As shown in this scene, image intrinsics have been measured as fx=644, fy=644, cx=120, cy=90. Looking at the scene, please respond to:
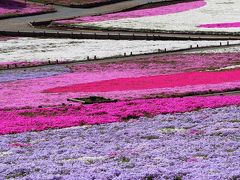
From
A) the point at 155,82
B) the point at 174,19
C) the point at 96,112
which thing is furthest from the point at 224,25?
the point at 96,112

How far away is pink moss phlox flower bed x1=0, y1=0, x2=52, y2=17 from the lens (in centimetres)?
10344

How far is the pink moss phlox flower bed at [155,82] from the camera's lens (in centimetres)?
3944

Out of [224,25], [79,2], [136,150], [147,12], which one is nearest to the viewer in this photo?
[136,150]

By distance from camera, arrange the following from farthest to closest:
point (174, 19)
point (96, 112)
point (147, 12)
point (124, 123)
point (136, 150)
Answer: point (147, 12) → point (174, 19) → point (96, 112) → point (124, 123) → point (136, 150)

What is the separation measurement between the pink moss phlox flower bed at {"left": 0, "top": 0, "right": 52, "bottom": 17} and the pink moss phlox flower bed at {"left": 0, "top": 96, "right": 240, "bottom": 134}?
236 ft

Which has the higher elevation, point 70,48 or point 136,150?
point 136,150

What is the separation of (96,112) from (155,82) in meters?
12.2

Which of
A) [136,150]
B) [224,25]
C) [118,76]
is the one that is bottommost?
[118,76]

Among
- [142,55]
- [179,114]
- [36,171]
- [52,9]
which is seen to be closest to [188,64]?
[142,55]

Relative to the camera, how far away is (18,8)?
108 meters

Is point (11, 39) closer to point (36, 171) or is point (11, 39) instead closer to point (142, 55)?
point (142, 55)

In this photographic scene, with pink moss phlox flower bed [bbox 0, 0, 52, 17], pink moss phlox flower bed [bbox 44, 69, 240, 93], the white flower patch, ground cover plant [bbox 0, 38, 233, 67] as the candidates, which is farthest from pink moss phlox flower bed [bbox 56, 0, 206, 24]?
pink moss phlox flower bed [bbox 44, 69, 240, 93]

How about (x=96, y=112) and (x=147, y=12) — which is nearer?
(x=96, y=112)

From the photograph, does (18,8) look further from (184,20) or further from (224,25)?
(224,25)
